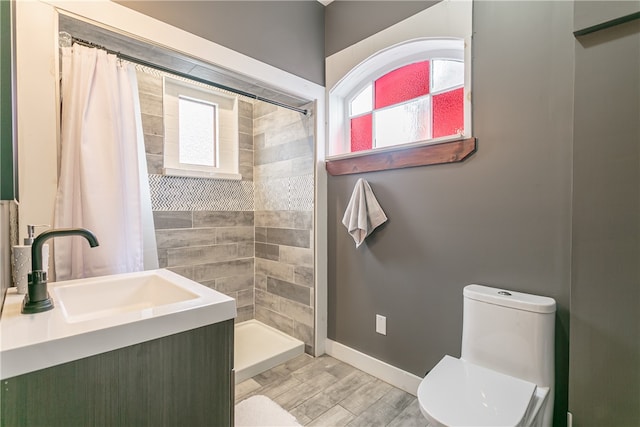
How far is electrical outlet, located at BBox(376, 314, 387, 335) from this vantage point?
2.08 m

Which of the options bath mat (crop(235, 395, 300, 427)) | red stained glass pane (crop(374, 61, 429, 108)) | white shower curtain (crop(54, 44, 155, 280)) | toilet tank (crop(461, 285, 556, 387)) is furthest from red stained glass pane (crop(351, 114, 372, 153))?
bath mat (crop(235, 395, 300, 427))

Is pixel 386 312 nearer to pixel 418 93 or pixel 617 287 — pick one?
pixel 617 287

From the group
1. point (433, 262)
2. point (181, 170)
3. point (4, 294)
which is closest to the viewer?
point (4, 294)

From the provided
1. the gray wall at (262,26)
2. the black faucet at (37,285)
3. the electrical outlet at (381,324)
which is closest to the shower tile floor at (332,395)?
the electrical outlet at (381,324)

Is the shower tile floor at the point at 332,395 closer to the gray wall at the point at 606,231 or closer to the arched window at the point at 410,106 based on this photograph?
the gray wall at the point at 606,231

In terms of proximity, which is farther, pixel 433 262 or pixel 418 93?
pixel 418 93

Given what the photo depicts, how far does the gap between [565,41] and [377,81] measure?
3.65 feet

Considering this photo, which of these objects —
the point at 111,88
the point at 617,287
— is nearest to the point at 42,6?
the point at 111,88

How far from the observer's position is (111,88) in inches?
59.9

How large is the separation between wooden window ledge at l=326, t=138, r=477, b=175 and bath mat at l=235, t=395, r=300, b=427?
5.24 feet

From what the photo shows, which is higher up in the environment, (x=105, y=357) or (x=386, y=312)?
(x=105, y=357)

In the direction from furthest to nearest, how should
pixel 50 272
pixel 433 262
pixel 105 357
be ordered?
pixel 433 262
pixel 50 272
pixel 105 357

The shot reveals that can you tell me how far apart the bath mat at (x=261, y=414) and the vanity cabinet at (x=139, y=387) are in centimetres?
79

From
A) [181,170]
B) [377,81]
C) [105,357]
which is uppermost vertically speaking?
[377,81]
